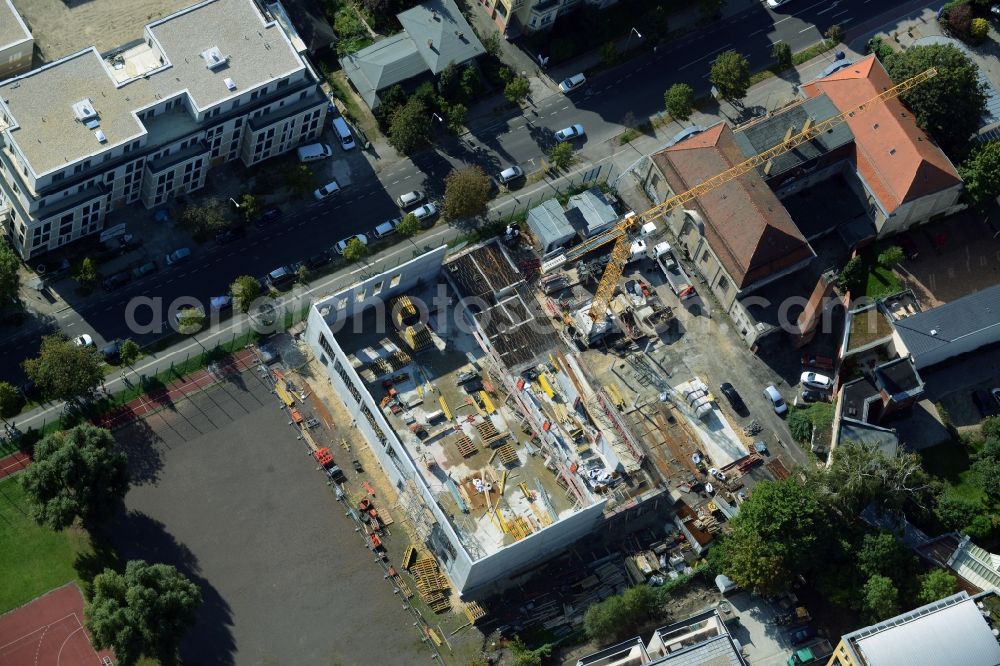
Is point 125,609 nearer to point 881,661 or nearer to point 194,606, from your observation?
point 194,606

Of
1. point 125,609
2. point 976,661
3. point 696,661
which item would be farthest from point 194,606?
point 976,661

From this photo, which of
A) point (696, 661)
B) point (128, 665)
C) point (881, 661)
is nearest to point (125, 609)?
point (128, 665)

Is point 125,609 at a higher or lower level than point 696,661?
higher

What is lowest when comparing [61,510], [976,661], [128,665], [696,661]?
[976,661]

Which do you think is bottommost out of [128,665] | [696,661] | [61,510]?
[696,661]

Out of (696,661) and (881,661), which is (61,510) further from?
(881,661)

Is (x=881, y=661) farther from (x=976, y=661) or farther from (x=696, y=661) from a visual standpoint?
(x=696, y=661)

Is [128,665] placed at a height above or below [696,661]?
above
